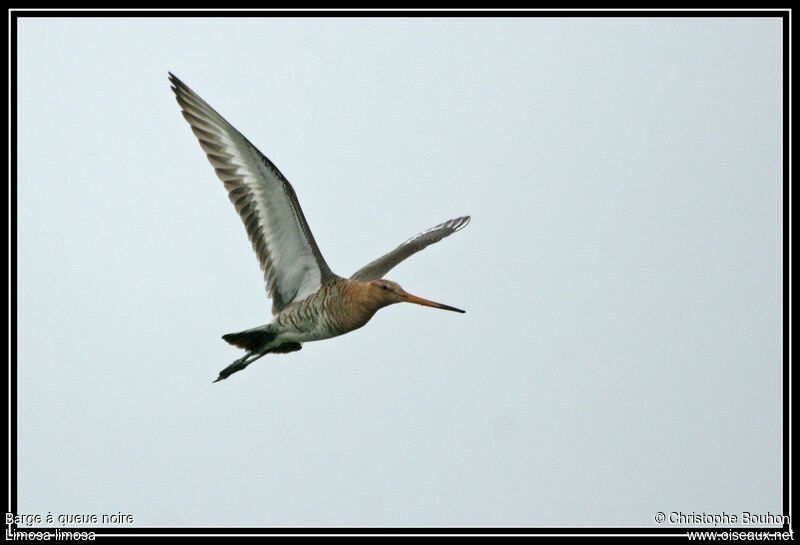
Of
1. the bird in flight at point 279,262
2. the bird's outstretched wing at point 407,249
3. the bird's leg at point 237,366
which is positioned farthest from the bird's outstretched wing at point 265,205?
the bird's outstretched wing at point 407,249

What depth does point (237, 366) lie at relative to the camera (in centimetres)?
870

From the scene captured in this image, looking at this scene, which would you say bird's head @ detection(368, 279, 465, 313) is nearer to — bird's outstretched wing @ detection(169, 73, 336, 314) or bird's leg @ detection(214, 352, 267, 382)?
bird's outstretched wing @ detection(169, 73, 336, 314)

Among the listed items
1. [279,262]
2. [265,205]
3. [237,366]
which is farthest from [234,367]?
[265,205]

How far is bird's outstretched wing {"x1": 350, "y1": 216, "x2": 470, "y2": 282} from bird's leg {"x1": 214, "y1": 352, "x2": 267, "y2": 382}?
4.29ft

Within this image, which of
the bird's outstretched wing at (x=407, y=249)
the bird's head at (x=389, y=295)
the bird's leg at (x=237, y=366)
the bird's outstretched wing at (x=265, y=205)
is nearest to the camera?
the bird's outstretched wing at (x=265, y=205)

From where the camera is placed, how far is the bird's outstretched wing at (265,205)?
7848mm

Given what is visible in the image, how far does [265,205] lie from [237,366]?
165 centimetres

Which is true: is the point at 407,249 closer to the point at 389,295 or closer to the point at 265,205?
the point at 389,295

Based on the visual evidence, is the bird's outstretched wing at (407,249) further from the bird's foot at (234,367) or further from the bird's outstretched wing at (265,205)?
the bird's foot at (234,367)
